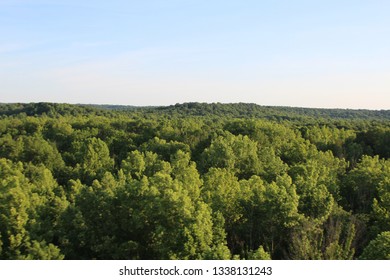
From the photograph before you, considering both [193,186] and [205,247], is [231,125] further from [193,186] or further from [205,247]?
[205,247]

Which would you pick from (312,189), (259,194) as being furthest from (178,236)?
(312,189)

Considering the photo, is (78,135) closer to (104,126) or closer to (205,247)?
(104,126)

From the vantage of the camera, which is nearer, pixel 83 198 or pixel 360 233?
pixel 83 198

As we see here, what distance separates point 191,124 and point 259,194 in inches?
2615

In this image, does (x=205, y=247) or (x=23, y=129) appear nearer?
(x=205, y=247)

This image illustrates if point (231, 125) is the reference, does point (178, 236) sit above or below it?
below

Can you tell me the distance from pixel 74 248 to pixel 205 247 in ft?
32.9

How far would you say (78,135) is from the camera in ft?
304

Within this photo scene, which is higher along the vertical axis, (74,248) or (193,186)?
(193,186)

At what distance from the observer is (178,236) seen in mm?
28484
